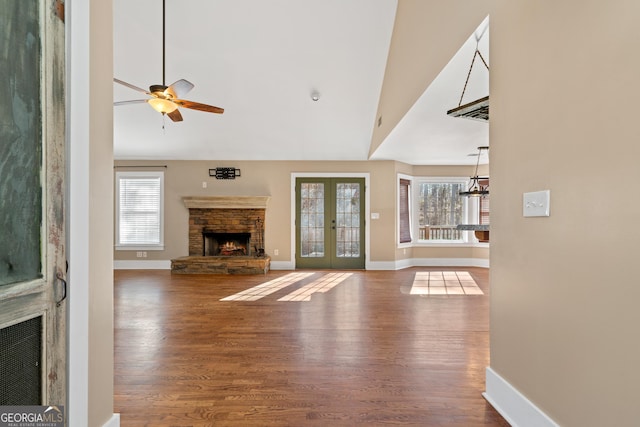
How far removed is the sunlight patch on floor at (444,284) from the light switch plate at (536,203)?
12.2ft

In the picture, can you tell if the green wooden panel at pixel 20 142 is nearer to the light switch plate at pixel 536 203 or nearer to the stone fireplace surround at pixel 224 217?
the light switch plate at pixel 536 203

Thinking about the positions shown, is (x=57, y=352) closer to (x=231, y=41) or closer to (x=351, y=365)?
(x=351, y=365)

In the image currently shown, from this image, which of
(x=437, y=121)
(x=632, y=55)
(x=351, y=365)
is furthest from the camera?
(x=437, y=121)

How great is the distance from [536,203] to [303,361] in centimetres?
205

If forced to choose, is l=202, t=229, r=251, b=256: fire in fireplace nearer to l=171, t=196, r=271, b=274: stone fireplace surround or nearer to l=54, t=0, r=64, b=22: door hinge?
l=171, t=196, r=271, b=274: stone fireplace surround

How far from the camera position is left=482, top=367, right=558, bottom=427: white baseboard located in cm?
179

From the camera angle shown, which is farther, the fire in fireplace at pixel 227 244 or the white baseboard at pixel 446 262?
the white baseboard at pixel 446 262

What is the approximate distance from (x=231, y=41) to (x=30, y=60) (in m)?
4.20

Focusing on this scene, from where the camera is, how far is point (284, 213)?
7992mm

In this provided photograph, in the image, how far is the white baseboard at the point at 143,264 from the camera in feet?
26.2

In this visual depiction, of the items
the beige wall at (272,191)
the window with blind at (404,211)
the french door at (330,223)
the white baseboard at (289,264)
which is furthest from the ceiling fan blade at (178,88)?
the window with blind at (404,211)

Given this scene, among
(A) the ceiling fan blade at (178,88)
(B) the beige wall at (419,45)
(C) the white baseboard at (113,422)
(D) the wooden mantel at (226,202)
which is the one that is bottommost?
(C) the white baseboard at (113,422)

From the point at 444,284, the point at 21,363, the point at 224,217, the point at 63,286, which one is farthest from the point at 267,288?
the point at 21,363

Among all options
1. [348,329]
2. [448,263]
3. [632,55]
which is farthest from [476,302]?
[632,55]
